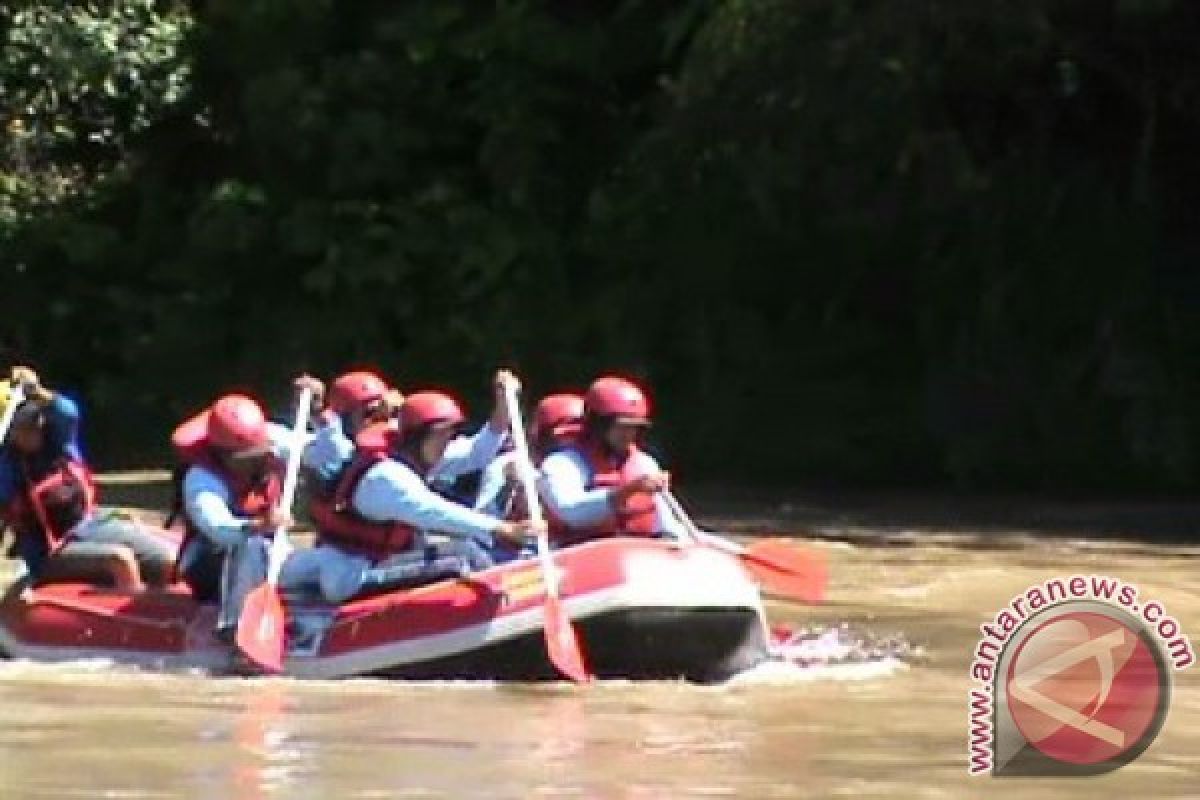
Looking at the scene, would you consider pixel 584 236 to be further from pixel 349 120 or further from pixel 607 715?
pixel 607 715

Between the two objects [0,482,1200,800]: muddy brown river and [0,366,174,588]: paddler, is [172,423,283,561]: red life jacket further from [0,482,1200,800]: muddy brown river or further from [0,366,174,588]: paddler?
[0,482,1200,800]: muddy brown river

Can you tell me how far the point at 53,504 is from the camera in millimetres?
12812

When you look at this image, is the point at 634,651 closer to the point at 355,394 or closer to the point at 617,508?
Answer: the point at 617,508

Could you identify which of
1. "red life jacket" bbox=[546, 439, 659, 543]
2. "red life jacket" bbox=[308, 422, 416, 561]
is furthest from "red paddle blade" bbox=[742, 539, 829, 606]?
"red life jacket" bbox=[308, 422, 416, 561]

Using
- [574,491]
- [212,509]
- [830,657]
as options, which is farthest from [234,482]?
[830,657]

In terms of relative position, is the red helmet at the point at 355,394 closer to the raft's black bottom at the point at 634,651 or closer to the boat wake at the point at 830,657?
the raft's black bottom at the point at 634,651

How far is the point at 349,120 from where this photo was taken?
23.8m

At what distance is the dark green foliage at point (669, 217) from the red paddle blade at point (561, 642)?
9122 millimetres

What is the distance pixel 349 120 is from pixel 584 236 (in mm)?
2042

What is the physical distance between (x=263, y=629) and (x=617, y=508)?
1.50m

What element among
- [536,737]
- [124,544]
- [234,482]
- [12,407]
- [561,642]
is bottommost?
[536,737]

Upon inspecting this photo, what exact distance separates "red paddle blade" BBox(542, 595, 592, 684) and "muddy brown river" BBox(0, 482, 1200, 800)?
0.33 feet

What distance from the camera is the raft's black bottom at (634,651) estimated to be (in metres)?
11.7

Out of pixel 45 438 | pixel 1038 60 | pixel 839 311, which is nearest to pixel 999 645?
pixel 45 438
